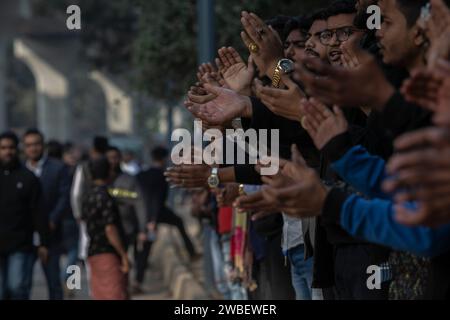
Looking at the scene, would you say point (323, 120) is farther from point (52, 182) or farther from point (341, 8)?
point (52, 182)

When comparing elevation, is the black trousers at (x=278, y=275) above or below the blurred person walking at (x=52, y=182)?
below

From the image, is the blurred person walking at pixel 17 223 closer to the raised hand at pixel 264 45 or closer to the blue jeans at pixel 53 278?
the blue jeans at pixel 53 278

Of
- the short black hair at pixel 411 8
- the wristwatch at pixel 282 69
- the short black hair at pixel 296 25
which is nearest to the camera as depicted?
the short black hair at pixel 411 8

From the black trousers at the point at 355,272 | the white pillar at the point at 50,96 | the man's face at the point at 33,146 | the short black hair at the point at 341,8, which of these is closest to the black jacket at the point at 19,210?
the man's face at the point at 33,146

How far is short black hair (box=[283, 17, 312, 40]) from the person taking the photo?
22.7ft

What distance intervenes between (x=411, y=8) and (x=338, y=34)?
1814 millimetres

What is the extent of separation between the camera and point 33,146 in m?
12.8

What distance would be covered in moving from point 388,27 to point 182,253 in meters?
14.7

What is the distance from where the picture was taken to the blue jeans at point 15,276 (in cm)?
1095

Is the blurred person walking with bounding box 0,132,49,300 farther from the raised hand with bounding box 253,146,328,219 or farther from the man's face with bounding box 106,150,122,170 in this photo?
the raised hand with bounding box 253,146,328,219

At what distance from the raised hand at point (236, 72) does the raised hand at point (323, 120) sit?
7.23 ft

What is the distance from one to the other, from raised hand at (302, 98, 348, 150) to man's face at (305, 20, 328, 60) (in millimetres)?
2048

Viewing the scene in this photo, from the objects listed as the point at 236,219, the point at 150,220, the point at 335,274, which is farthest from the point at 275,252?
the point at 150,220

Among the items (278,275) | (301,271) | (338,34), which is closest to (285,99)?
(338,34)
